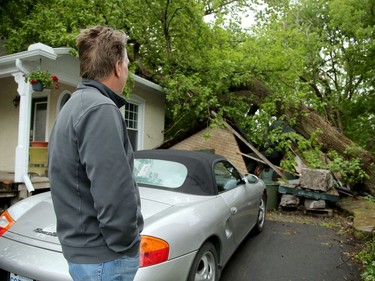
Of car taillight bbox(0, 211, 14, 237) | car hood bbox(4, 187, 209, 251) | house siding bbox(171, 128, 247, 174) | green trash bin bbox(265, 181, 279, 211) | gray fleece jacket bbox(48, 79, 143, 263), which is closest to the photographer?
gray fleece jacket bbox(48, 79, 143, 263)

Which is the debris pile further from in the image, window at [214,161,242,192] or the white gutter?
the white gutter

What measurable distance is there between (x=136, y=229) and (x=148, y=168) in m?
2.51

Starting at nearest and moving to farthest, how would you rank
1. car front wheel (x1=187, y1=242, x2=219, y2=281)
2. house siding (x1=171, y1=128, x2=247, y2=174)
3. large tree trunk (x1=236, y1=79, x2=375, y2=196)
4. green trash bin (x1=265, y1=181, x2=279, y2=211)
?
car front wheel (x1=187, y1=242, x2=219, y2=281)
green trash bin (x1=265, y1=181, x2=279, y2=211)
large tree trunk (x1=236, y1=79, x2=375, y2=196)
house siding (x1=171, y1=128, x2=247, y2=174)

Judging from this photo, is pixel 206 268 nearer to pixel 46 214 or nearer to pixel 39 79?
pixel 46 214

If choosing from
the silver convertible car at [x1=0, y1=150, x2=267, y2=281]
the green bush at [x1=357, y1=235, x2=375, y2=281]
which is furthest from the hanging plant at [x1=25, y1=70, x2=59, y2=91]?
the green bush at [x1=357, y1=235, x2=375, y2=281]

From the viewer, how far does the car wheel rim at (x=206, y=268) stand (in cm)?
284

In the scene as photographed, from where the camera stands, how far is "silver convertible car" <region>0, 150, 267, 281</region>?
2.27m

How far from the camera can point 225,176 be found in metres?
4.23

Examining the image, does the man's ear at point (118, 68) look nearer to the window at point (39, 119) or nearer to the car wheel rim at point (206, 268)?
the car wheel rim at point (206, 268)

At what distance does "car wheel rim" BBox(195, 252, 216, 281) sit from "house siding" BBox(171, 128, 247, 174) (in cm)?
663

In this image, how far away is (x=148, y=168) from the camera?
3.83 meters

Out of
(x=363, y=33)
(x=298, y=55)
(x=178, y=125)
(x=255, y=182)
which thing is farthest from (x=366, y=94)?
(x=255, y=182)

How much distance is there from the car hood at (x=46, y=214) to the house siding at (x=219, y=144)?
6386 millimetres

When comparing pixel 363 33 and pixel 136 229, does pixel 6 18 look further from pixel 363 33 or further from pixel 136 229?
pixel 363 33
